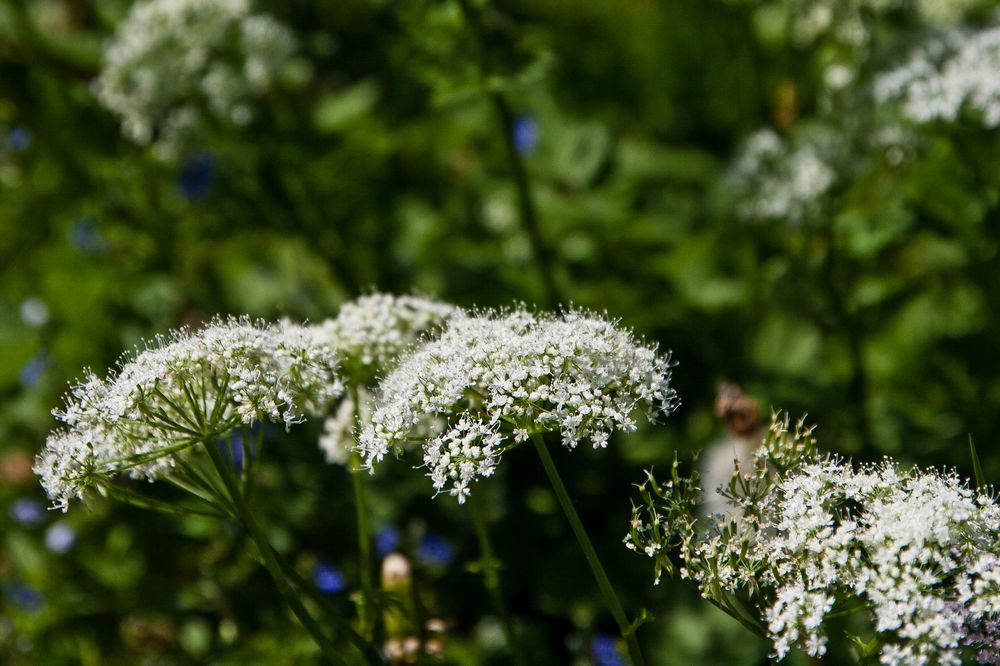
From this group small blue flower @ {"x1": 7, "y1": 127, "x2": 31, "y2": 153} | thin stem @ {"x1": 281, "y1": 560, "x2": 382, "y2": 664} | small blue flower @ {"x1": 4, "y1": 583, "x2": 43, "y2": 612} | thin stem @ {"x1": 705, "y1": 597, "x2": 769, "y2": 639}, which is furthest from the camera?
small blue flower @ {"x1": 7, "y1": 127, "x2": 31, "y2": 153}

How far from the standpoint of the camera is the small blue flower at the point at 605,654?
2.93m

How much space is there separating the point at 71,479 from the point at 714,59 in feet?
13.9

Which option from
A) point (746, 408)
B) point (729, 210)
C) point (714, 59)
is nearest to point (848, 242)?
Result: point (729, 210)

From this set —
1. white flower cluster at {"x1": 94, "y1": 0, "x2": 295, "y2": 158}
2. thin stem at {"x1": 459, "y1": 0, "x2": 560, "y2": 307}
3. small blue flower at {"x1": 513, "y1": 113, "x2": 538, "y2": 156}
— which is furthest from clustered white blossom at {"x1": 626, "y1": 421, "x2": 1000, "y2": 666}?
small blue flower at {"x1": 513, "y1": 113, "x2": 538, "y2": 156}

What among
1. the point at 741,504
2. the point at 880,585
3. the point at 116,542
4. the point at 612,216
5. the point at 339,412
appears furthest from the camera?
the point at 612,216

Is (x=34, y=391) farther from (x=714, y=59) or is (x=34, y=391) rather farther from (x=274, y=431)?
(x=714, y=59)

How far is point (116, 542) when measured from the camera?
3.83 m

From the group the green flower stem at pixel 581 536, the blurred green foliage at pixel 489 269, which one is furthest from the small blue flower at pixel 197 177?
the green flower stem at pixel 581 536

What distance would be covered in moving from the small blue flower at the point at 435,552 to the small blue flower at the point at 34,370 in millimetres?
1943

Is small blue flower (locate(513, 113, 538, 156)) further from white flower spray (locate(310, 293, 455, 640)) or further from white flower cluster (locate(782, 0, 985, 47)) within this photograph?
white flower spray (locate(310, 293, 455, 640))

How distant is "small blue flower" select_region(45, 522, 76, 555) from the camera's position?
3865 millimetres

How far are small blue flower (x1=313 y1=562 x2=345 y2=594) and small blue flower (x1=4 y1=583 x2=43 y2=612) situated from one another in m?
1.10

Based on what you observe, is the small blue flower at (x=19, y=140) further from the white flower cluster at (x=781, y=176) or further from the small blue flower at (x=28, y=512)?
the white flower cluster at (x=781, y=176)

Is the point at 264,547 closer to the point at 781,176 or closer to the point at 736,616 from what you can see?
the point at 736,616
